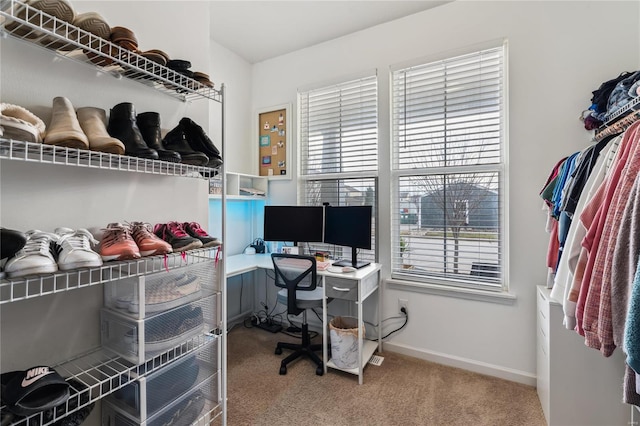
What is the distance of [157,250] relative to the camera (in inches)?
43.4

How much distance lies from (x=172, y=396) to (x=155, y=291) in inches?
19.4

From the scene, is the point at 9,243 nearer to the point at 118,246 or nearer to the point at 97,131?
the point at 118,246

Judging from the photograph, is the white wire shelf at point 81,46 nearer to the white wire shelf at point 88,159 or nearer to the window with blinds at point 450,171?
the white wire shelf at point 88,159

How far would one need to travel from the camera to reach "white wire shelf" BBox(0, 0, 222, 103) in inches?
35.7

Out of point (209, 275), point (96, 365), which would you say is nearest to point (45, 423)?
point (96, 365)

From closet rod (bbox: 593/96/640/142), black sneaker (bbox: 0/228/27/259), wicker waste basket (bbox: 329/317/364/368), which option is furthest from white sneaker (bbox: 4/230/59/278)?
closet rod (bbox: 593/96/640/142)

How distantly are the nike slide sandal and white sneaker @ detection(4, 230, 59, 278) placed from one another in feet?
1.16

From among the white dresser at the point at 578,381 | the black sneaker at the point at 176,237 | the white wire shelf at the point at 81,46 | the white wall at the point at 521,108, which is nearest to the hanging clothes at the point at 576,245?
the white dresser at the point at 578,381

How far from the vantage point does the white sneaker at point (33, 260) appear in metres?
0.77

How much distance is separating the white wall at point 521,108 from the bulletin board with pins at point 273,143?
1118mm

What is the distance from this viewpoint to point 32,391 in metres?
0.85

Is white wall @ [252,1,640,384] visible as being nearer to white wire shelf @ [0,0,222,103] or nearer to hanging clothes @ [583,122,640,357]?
hanging clothes @ [583,122,640,357]

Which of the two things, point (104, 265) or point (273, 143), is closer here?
point (104, 265)

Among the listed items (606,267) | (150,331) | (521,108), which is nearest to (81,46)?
(150,331)
